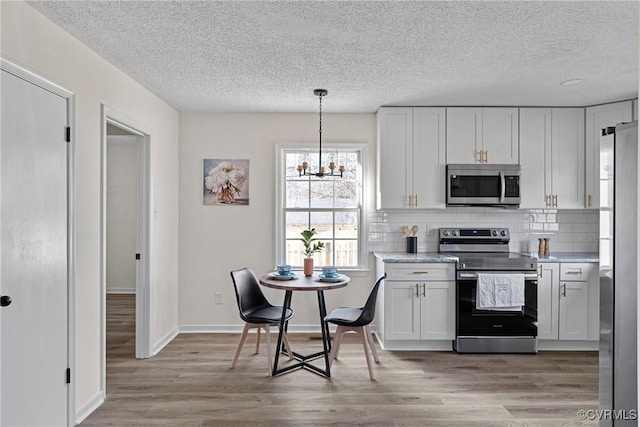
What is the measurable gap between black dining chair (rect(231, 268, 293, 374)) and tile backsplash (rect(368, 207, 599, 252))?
4.92 feet

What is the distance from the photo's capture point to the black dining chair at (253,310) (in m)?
3.50

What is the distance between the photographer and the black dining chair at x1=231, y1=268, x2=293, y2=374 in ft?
11.5

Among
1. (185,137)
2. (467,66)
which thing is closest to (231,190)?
(185,137)

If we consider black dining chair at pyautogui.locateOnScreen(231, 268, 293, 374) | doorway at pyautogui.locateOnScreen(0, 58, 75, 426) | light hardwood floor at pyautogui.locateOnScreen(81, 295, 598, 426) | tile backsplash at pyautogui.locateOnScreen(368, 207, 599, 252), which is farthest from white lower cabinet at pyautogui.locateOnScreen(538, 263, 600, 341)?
doorway at pyautogui.locateOnScreen(0, 58, 75, 426)

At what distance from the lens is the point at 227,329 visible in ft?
15.5

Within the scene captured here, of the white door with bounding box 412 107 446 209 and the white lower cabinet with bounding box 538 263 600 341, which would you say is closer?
the white lower cabinet with bounding box 538 263 600 341

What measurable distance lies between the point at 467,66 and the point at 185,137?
3019mm

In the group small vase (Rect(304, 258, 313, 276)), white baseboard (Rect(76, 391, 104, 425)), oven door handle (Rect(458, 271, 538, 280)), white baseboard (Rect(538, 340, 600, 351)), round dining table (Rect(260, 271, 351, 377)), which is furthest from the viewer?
white baseboard (Rect(538, 340, 600, 351))

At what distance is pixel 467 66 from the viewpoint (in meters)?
3.20

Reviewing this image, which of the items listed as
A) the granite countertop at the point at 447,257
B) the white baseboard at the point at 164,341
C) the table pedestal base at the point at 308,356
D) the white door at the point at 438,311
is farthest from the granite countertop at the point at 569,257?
the white baseboard at the point at 164,341

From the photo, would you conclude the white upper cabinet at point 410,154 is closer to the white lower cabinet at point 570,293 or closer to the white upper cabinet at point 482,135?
the white upper cabinet at point 482,135

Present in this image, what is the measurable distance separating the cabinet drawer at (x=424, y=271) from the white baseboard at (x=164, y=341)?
2326 millimetres

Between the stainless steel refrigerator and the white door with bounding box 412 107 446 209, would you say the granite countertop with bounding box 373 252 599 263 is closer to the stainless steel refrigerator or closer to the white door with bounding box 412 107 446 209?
the white door with bounding box 412 107 446 209

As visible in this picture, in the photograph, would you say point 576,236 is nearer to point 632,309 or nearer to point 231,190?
point 632,309
